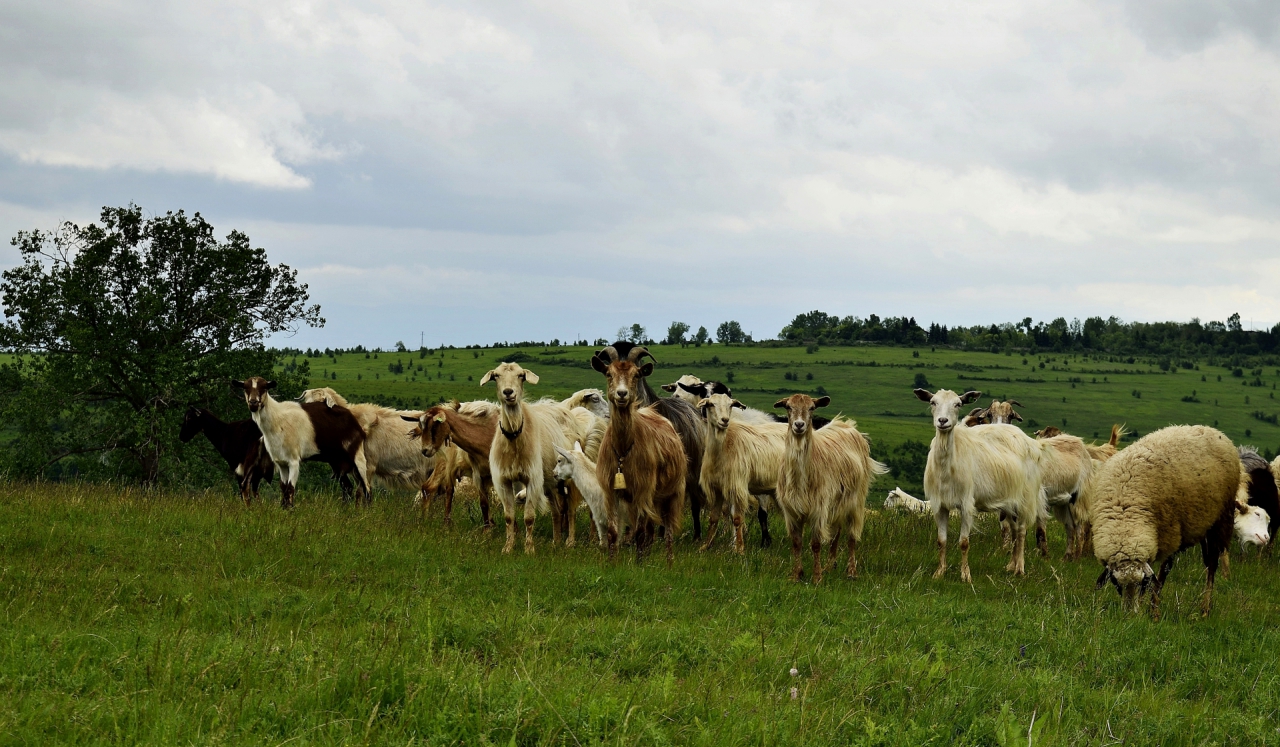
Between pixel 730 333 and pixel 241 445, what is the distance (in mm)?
148810

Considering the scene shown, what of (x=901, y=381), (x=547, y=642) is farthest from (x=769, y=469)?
(x=901, y=381)

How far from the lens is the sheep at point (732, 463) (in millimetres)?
13562

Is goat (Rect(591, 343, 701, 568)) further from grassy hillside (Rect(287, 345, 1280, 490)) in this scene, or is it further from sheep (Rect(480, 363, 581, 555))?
grassy hillside (Rect(287, 345, 1280, 490))

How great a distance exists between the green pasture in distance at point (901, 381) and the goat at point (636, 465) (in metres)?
67.2

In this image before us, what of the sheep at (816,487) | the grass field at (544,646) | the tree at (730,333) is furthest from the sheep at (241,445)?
the tree at (730,333)

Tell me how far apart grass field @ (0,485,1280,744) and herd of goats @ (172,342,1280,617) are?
768 millimetres

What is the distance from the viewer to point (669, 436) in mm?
12766

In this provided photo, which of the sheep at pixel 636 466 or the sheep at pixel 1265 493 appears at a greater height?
the sheep at pixel 636 466

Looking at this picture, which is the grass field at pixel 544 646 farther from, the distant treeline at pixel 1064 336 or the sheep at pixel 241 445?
the distant treeline at pixel 1064 336

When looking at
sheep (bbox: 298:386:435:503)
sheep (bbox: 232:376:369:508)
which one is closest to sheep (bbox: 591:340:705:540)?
sheep (bbox: 232:376:369:508)

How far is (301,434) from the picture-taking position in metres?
17.0

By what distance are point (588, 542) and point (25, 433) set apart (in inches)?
828

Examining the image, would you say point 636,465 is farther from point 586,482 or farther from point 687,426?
point 687,426

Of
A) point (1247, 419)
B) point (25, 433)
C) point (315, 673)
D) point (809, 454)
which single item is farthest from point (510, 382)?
point (1247, 419)
